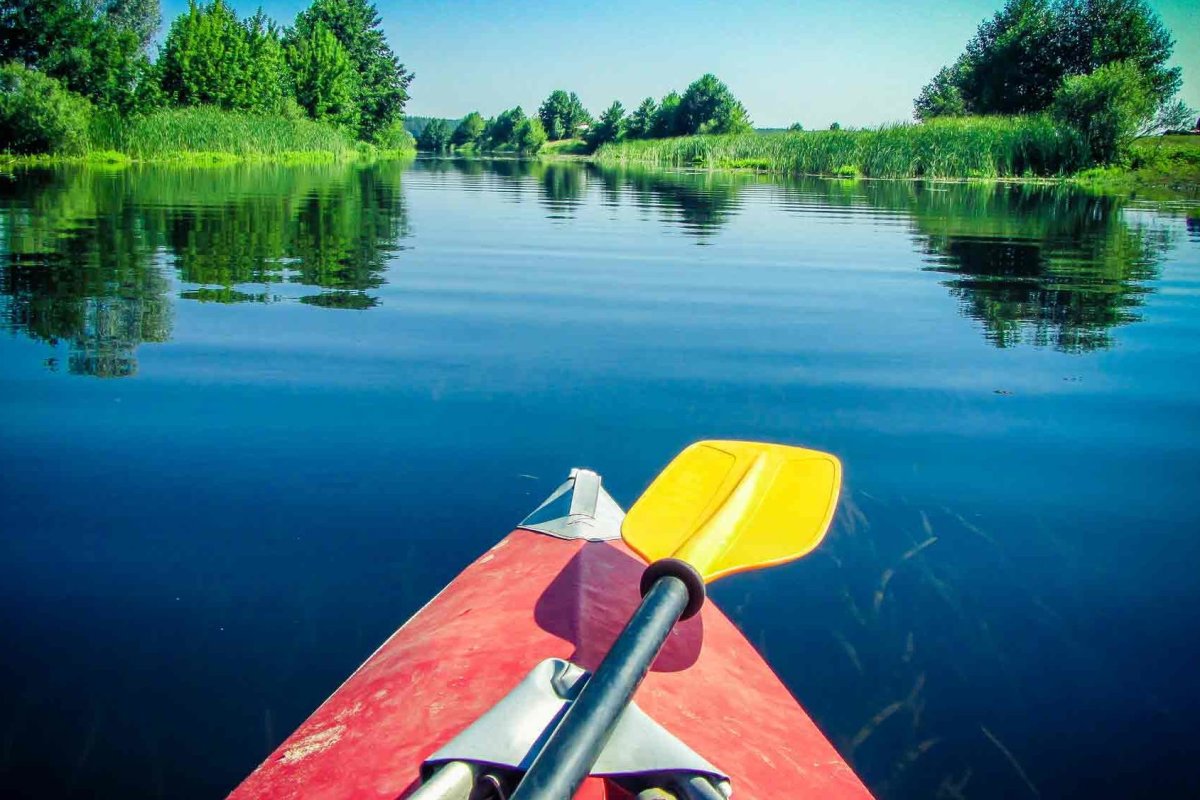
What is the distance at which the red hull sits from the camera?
1345mm

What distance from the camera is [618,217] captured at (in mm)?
13258

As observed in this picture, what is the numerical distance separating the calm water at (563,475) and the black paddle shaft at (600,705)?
874mm

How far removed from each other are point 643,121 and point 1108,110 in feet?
171

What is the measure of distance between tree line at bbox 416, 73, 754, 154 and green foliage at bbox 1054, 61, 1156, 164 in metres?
40.9

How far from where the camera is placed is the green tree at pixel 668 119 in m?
75.3

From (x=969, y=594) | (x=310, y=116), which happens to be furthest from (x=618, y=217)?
(x=310, y=116)

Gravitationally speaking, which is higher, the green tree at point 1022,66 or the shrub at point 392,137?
the green tree at point 1022,66

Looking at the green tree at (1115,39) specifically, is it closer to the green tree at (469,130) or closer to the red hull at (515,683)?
the red hull at (515,683)

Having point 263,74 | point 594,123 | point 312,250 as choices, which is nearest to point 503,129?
point 594,123

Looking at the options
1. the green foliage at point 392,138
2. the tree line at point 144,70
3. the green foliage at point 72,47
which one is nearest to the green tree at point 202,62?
the tree line at point 144,70

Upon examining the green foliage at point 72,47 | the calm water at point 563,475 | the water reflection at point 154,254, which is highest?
the green foliage at point 72,47

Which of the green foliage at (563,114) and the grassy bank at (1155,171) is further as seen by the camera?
the green foliage at (563,114)

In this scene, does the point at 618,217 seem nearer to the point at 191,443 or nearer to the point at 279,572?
the point at 191,443

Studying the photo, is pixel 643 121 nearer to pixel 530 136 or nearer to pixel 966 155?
pixel 530 136
